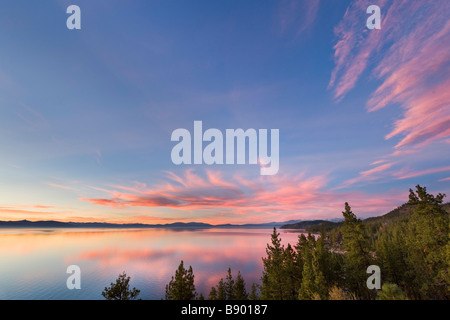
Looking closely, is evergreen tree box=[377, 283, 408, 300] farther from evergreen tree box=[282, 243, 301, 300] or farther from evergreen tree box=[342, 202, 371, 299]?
evergreen tree box=[282, 243, 301, 300]

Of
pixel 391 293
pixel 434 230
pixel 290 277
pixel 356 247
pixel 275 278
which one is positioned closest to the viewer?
pixel 391 293

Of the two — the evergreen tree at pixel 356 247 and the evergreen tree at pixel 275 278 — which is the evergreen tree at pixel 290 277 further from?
the evergreen tree at pixel 356 247

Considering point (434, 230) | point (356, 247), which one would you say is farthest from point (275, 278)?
point (434, 230)

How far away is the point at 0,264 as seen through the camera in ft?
313

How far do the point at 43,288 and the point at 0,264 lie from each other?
6357cm

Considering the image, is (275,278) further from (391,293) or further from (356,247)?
(391,293)

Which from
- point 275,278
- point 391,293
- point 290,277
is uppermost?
point 391,293

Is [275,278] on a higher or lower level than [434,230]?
lower

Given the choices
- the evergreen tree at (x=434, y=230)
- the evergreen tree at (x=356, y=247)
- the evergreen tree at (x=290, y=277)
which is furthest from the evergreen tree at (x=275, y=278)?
the evergreen tree at (x=434, y=230)

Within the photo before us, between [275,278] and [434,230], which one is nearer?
[434,230]

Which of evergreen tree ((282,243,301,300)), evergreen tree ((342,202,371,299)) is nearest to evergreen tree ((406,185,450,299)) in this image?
evergreen tree ((342,202,371,299))
